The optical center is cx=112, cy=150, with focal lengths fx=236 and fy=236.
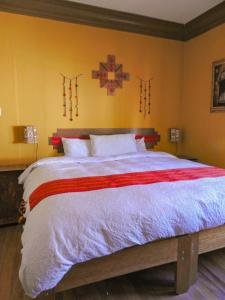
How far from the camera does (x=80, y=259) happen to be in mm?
1336

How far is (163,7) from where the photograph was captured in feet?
10.2

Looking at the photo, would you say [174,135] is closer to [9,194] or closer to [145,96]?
[145,96]

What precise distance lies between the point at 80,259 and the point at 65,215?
0.85 ft

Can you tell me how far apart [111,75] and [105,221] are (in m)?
2.54

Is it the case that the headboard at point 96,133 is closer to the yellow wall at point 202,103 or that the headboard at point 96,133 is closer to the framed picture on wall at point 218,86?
the yellow wall at point 202,103

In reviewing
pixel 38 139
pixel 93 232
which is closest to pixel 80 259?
pixel 93 232

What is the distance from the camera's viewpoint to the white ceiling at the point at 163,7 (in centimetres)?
297

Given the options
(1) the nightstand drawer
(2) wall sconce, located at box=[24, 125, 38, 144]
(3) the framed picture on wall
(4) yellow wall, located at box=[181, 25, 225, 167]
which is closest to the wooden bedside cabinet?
(1) the nightstand drawer

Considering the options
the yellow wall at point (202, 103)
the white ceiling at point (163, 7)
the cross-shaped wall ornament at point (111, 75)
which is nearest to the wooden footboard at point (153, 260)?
the yellow wall at point (202, 103)

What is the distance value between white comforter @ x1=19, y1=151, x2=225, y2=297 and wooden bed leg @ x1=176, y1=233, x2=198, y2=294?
0.09 meters

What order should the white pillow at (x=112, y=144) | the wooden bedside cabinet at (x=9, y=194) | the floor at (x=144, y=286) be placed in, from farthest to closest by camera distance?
1. the white pillow at (x=112, y=144)
2. the wooden bedside cabinet at (x=9, y=194)
3. the floor at (x=144, y=286)

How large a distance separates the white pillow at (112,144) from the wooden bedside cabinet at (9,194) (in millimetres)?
941

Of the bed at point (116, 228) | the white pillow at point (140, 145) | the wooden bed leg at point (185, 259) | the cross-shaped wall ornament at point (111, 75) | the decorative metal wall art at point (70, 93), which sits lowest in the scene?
the wooden bed leg at point (185, 259)

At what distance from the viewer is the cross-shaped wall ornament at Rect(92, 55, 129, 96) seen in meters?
3.38
